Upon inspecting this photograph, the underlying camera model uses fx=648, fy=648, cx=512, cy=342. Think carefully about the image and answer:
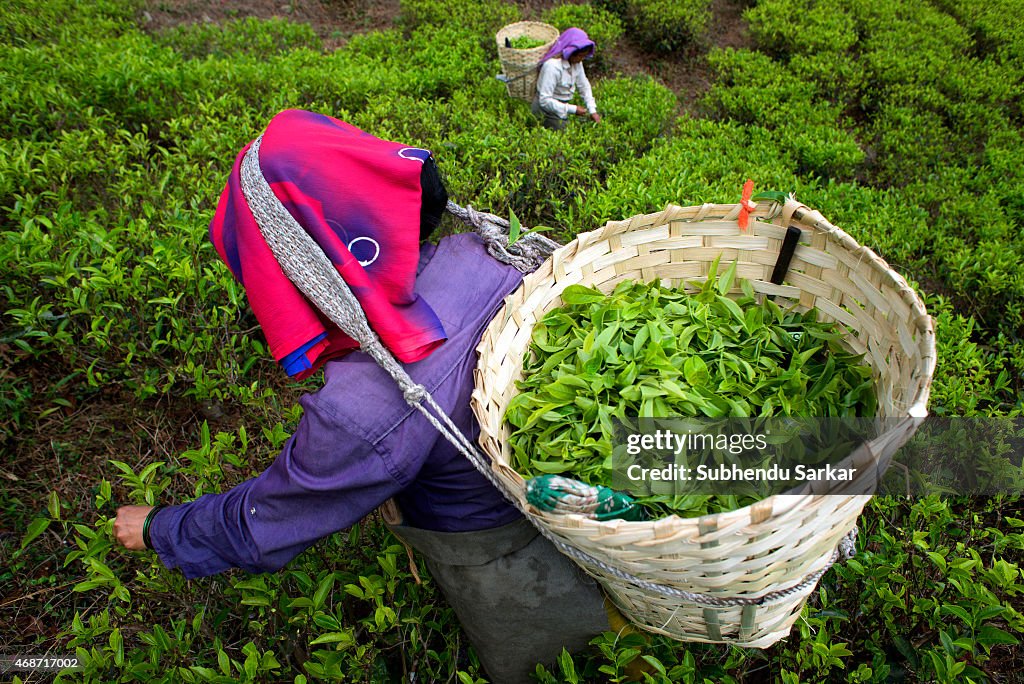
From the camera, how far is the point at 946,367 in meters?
2.53

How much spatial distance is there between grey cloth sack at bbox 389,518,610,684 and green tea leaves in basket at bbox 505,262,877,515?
29 cm

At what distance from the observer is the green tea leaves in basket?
149 cm

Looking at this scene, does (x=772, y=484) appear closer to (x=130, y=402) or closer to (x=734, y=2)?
(x=130, y=402)

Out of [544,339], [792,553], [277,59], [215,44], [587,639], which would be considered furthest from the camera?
[215,44]

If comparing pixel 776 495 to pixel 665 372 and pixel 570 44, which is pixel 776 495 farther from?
pixel 570 44

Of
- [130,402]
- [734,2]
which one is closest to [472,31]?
[734,2]

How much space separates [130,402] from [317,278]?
178cm

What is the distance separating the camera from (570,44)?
467 cm

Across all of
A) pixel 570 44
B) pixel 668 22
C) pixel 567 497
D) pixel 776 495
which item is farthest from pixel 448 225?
pixel 668 22

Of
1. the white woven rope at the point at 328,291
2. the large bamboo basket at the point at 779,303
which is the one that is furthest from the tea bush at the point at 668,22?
the white woven rope at the point at 328,291

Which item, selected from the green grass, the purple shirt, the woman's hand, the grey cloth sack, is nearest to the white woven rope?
the purple shirt

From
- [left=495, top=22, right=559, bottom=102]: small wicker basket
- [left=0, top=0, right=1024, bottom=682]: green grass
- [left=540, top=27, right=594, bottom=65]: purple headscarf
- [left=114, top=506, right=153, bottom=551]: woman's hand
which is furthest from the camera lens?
[left=495, top=22, right=559, bottom=102]: small wicker basket

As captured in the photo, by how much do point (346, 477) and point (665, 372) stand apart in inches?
30.8

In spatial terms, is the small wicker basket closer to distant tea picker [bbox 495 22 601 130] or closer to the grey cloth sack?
distant tea picker [bbox 495 22 601 130]
